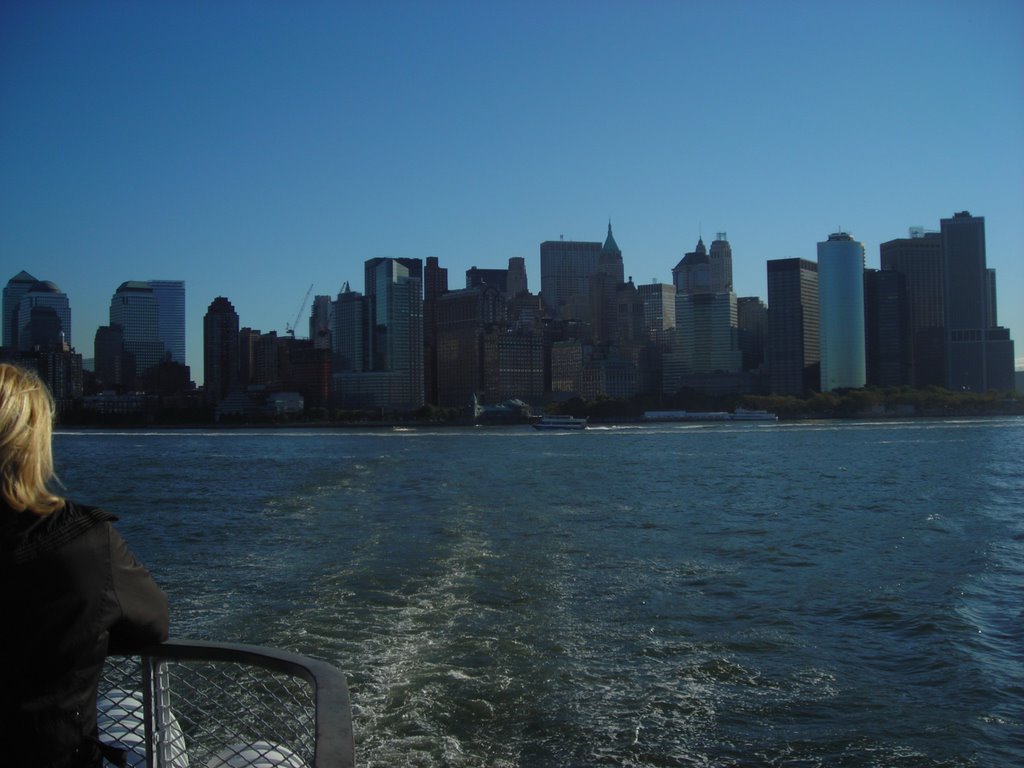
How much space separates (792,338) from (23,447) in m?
200

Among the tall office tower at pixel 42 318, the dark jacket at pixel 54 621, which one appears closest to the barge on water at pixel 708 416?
the tall office tower at pixel 42 318

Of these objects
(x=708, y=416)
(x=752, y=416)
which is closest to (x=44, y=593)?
(x=752, y=416)

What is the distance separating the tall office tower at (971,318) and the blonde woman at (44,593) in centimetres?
19504

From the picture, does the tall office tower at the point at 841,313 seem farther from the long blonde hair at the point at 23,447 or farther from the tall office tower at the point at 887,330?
the long blonde hair at the point at 23,447

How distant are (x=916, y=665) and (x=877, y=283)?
19727 cm

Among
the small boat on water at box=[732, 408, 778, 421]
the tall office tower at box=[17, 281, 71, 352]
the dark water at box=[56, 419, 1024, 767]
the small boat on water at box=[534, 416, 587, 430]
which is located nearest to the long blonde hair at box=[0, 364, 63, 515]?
the dark water at box=[56, 419, 1024, 767]

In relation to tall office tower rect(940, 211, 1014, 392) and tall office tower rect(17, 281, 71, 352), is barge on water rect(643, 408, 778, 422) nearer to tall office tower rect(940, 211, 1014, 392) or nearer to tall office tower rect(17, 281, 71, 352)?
tall office tower rect(940, 211, 1014, 392)

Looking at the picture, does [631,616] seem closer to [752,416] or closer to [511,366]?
[752,416]

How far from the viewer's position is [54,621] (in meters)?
2.36

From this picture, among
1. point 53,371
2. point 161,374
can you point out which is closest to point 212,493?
point 53,371

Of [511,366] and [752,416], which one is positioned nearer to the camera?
[752,416]

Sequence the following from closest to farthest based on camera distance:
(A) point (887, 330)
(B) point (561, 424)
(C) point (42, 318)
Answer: (B) point (561, 424) → (C) point (42, 318) → (A) point (887, 330)

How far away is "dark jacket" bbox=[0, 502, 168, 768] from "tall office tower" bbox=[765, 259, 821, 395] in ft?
633

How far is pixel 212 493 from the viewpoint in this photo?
109ft
